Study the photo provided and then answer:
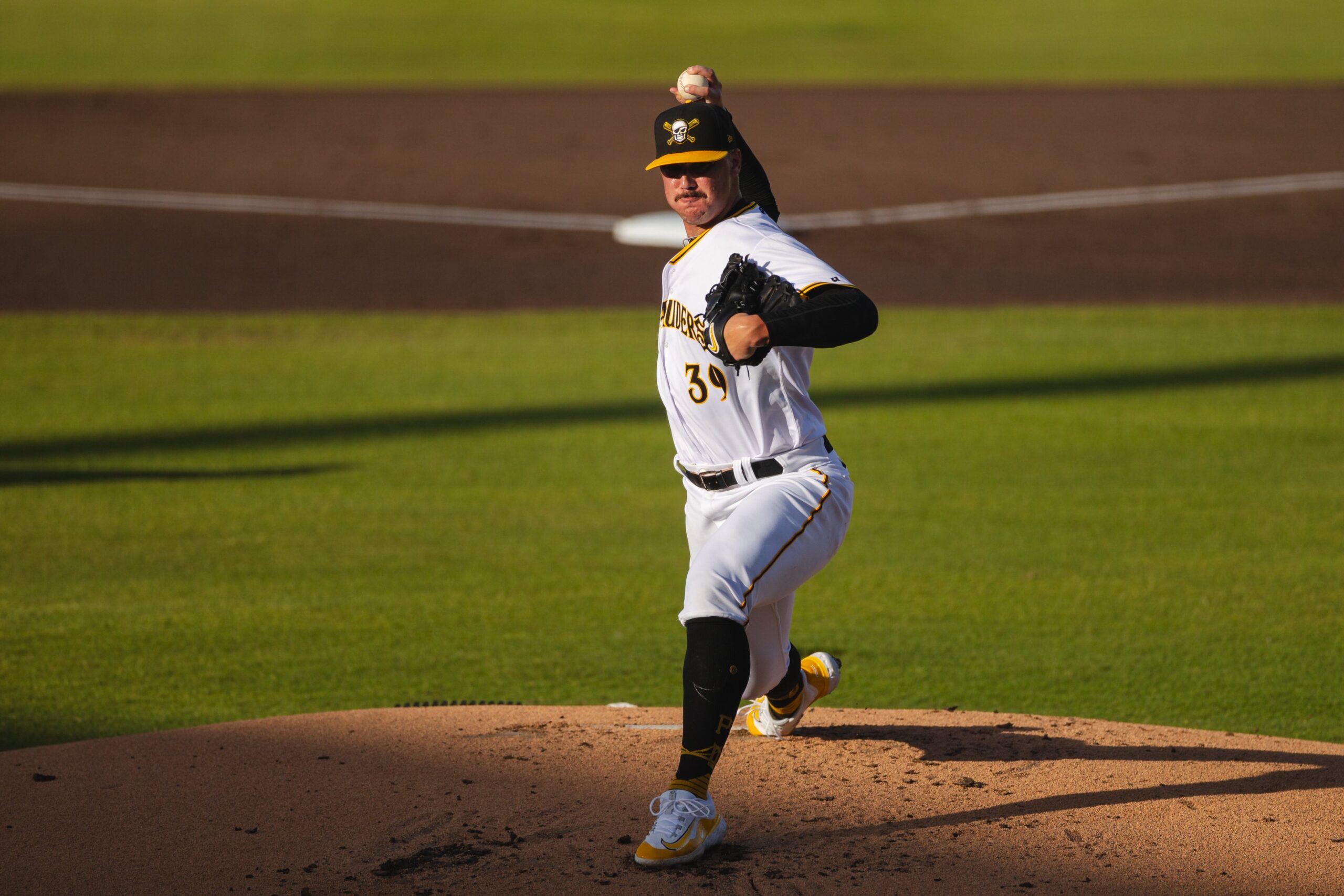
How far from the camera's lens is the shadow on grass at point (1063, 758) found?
3564 millimetres

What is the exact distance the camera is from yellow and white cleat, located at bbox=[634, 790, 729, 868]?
3.19 m

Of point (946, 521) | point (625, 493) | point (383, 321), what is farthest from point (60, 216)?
point (946, 521)

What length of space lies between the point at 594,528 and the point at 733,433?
11.6ft

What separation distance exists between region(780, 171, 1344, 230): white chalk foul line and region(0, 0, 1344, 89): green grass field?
9.00m

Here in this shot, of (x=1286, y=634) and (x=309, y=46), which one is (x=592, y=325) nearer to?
(x=1286, y=634)

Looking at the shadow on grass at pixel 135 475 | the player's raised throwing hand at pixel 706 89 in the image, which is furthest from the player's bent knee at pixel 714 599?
the shadow on grass at pixel 135 475

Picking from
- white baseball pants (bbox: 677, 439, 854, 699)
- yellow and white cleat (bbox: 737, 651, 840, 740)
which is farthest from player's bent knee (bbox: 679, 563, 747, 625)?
yellow and white cleat (bbox: 737, 651, 840, 740)

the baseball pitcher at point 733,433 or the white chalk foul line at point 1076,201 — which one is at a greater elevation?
the white chalk foul line at point 1076,201

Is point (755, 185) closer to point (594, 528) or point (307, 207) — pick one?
point (594, 528)

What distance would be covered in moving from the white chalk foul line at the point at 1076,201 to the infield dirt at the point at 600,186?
0.25m

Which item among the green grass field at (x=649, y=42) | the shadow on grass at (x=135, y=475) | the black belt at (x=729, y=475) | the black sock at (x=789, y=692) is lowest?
the black sock at (x=789, y=692)

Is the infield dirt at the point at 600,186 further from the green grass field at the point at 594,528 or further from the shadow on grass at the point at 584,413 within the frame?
the shadow on grass at the point at 584,413

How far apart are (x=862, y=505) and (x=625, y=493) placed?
120cm

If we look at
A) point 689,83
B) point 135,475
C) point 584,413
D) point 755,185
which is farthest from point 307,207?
point 755,185
